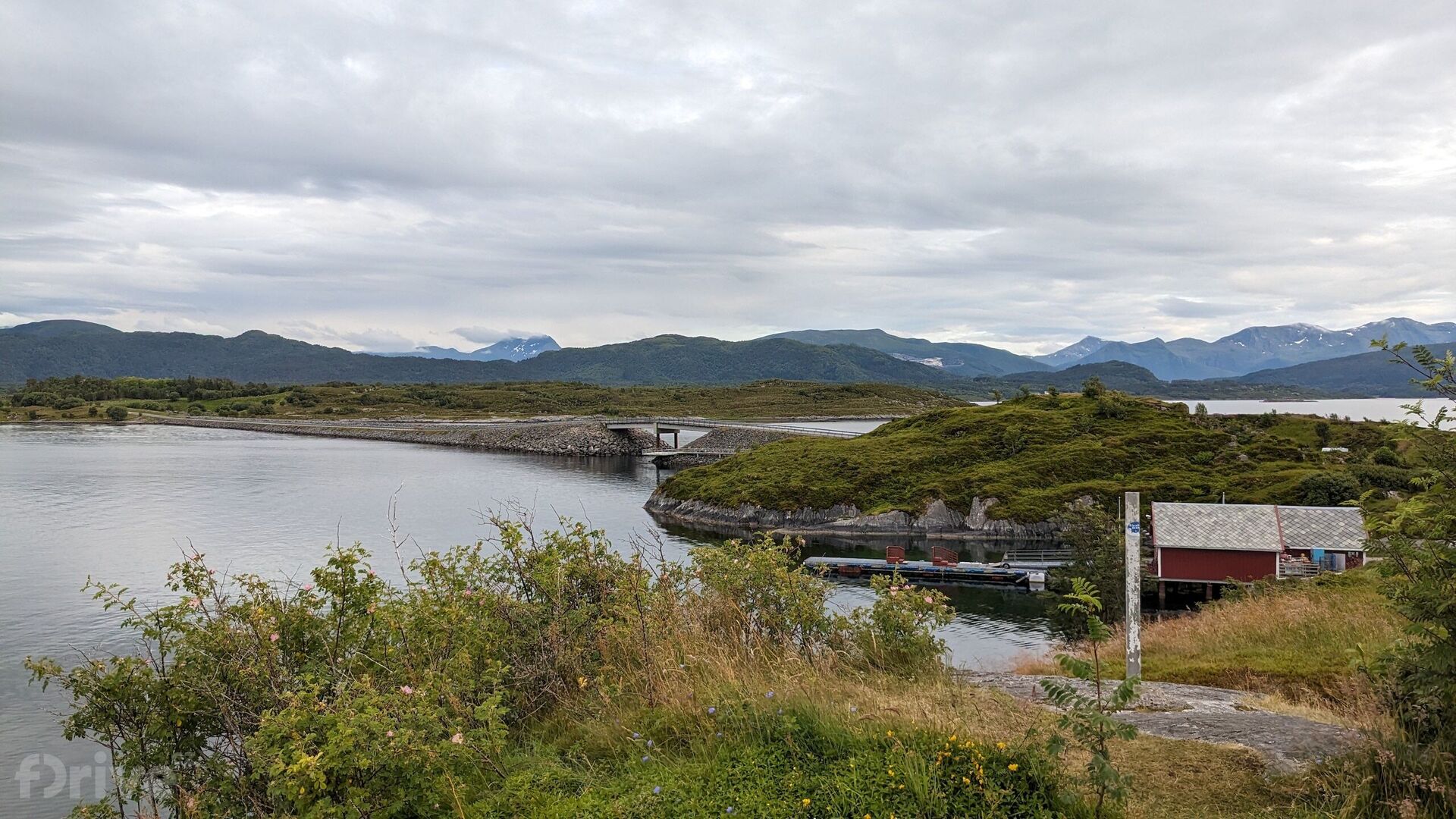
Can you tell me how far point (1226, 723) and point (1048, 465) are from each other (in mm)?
72240

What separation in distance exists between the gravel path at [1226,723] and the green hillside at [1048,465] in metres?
60.1

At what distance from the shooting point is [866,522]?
70.6 m

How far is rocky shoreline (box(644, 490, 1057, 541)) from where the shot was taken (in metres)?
67.3

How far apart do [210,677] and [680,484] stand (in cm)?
7380

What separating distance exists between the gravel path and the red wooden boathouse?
1522 inches

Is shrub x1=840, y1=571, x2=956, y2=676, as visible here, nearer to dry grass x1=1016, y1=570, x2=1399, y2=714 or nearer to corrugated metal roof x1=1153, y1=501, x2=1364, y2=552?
dry grass x1=1016, y1=570, x2=1399, y2=714

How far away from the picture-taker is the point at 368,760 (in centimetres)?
609

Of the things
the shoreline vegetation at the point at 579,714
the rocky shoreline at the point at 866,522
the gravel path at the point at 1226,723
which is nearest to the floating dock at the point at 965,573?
the rocky shoreline at the point at 866,522

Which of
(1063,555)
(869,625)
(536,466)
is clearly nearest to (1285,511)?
(1063,555)

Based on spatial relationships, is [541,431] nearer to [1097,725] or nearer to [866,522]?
[866,522]

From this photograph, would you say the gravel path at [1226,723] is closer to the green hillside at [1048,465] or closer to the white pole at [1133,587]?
the white pole at [1133,587]

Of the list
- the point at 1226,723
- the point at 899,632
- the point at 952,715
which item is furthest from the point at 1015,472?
the point at 952,715

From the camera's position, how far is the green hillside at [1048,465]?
6781cm

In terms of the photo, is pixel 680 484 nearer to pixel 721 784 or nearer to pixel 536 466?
pixel 536 466
